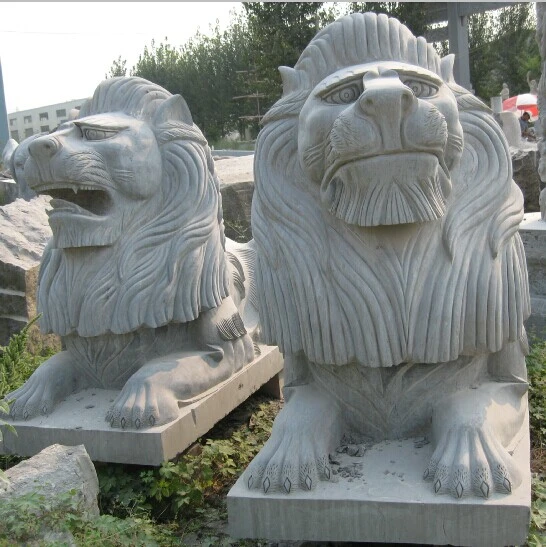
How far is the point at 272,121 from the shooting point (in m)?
2.60

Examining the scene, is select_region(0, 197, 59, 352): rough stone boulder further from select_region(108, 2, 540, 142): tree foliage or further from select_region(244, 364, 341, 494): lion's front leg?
select_region(108, 2, 540, 142): tree foliage

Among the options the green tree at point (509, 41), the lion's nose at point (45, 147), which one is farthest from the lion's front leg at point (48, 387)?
the green tree at point (509, 41)

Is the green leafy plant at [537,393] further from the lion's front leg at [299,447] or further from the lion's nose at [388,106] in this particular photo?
the lion's nose at [388,106]

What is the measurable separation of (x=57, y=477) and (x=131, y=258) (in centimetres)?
105

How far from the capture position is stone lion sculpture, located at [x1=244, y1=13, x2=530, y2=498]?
2.26 metres

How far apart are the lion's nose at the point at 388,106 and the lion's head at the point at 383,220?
0.11 ft

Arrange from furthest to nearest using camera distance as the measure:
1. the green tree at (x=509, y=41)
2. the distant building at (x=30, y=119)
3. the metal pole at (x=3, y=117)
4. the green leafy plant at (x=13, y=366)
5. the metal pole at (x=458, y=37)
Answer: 1. the distant building at (x=30, y=119)
2. the green tree at (x=509, y=41)
3. the metal pole at (x=3, y=117)
4. the metal pole at (x=458, y=37)
5. the green leafy plant at (x=13, y=366)

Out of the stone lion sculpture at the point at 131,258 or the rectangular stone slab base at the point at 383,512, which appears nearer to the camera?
the rectangular stone slab base at the point at 383,512

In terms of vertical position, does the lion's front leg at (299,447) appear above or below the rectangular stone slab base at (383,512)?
above

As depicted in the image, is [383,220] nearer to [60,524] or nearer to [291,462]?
[291,462]

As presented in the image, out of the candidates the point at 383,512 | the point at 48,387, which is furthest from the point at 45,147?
the point at 383,512

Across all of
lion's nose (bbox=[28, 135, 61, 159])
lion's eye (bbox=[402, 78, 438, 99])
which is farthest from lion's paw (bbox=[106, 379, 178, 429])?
lion's eye (bbox=[402, 78, 438, 99])

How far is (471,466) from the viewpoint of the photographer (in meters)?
2.23

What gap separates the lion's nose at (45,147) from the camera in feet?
10.5
